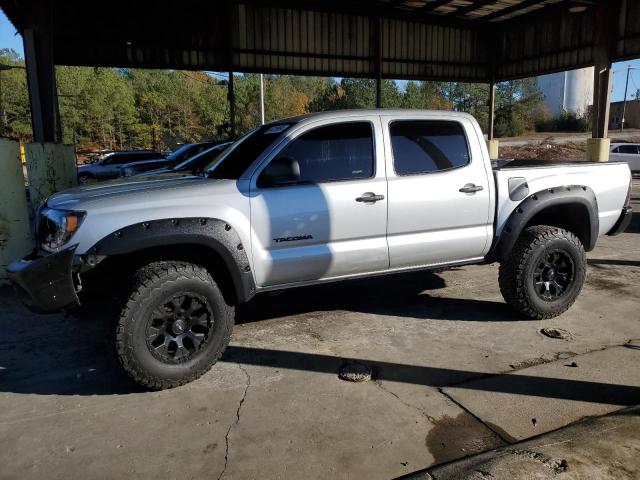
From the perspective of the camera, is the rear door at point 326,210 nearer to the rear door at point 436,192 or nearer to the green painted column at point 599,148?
the rear door at point 436,192

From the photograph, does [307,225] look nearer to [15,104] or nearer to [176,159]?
[176,159]

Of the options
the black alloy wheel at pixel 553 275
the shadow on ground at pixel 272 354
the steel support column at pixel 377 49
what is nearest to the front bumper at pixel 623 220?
the black alloy wheel at pixel 553 275

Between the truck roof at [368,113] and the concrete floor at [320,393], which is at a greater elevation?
the truck roof at [368,113]

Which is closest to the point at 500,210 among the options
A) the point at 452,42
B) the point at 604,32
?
the point at 604,32

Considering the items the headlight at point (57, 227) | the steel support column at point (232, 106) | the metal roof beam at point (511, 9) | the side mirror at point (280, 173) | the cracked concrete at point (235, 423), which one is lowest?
the cracked concrete at point (235, 423)

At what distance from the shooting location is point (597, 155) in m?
15.1

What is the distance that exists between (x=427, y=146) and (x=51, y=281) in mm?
3134

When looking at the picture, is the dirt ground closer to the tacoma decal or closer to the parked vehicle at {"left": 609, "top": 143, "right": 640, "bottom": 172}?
the parked vehicle at {"left": 609, "top": 143, "right": 640, "bottom": 172}

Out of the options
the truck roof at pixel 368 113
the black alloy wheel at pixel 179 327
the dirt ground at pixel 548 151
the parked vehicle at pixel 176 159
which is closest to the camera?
the black alloy wheel at pixel 179 327

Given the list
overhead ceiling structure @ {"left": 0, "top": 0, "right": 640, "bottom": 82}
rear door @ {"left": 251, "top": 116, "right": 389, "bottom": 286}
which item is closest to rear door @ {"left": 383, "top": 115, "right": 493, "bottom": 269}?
rear door @ {"left": 251, "top": 116, "right": 389, "bottom": 286}

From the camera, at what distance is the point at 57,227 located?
3.48 m

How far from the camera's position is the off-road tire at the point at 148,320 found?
11.2 ft

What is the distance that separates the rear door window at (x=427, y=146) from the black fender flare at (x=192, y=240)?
1.54 metres

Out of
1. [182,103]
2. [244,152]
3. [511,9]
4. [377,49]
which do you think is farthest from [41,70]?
[182,103]
